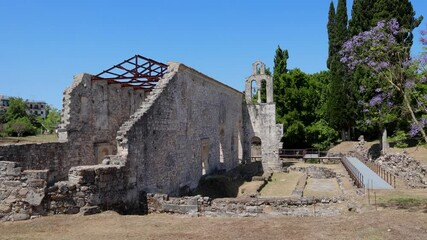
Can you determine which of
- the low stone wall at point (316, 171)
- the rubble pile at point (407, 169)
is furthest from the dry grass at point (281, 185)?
the rubble pile at point (407, 169)

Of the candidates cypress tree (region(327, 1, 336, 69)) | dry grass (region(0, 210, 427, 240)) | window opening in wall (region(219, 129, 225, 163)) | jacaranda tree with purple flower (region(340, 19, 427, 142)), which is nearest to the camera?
dry grass (region(0, 210, 427, 240))

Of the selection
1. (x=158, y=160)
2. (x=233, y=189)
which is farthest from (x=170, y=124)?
(x=233, y=189)

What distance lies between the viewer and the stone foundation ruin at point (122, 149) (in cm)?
1048

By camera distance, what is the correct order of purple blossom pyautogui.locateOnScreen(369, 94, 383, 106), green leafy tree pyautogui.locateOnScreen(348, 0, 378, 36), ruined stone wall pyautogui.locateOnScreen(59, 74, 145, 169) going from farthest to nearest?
green leafy tree pyautogui.locateOnScreen(348, 0, 378, 36), ruined stone wall pyautogui.locateOnScreen(59, 74, 145, 169), purple blossom pyautogui.locateOnScreen(369, 94, 383, 106)

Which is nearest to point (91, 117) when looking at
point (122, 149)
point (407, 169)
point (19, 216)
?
point (122, 149)

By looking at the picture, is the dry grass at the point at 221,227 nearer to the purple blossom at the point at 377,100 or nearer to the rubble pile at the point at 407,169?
the purple blossom at the point at 377,100

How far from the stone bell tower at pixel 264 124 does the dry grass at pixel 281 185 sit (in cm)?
215

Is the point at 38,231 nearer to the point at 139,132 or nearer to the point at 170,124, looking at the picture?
the point at 139,132

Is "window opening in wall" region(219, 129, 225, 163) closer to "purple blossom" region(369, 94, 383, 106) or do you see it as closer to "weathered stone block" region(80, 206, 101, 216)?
"purple blossom" region(369, 94, 383, 106)

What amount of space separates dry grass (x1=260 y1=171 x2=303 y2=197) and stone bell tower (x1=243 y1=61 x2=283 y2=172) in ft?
7.06

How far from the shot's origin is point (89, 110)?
18.3 meters

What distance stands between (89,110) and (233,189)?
27.1 feet

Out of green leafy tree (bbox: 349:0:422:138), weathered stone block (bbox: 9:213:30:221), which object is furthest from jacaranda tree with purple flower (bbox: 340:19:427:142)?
green leafy tree (bbox: 349:0:422:138)

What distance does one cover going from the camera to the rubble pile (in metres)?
18.5
